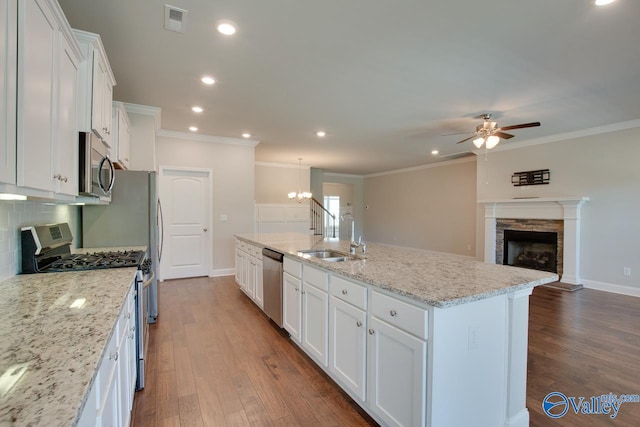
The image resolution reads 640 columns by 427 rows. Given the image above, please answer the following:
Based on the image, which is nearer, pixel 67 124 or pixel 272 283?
pixel 67 124

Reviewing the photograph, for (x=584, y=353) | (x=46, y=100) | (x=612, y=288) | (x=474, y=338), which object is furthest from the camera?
(x=612, y=288)

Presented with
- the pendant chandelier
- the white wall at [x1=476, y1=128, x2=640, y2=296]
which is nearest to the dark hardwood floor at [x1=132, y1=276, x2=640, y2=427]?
the white wall at [x1=476, y1=128, x2=640, y2=296]

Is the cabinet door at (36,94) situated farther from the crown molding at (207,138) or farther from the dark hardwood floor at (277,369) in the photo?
the crown molding at (207,138)

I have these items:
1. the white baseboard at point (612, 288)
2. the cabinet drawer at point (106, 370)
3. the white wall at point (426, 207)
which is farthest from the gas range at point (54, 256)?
the white wall at point (426, 207)

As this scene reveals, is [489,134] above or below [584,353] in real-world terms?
above

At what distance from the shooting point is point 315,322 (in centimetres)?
246

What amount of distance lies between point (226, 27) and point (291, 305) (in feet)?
7.93

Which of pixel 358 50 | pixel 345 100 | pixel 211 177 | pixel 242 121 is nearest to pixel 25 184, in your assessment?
pixel 358 50

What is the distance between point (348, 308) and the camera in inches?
79.3

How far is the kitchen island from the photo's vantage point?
1463mm

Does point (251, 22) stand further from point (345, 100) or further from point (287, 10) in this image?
point (345, 100)

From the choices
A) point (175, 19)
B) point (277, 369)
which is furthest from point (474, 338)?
point (175, 19)

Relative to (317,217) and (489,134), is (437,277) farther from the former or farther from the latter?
(317,217)

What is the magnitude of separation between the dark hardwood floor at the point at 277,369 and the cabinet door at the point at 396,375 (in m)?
0.30
